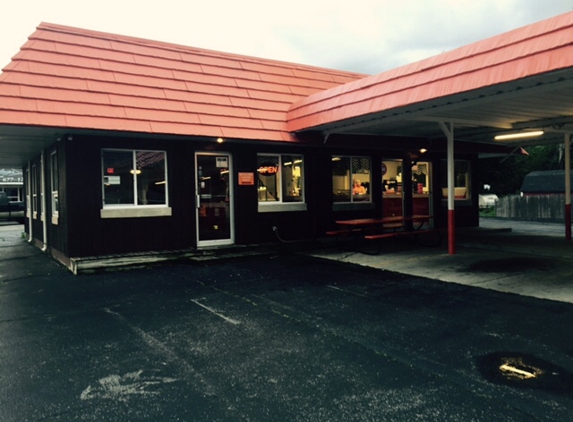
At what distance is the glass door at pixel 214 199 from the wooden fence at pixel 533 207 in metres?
22.4

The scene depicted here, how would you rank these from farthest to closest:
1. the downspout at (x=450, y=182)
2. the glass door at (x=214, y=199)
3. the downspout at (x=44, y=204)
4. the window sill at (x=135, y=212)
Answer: the downspout at (x=44, y=204) → the glass door at (x=214, y=199) → the downspout at (x=450, y=182) → the window sill at (x=135, y=212)

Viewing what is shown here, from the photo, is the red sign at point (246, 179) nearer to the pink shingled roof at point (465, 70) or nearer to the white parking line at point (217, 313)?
the pink shingled roof at point (465, 70)

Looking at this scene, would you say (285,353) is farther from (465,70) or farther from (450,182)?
(450,182)

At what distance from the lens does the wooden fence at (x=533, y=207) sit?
1080 inches

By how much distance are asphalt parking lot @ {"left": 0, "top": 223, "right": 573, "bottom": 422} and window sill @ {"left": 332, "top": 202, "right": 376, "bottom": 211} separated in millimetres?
5883

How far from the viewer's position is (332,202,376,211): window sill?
45.5 ft

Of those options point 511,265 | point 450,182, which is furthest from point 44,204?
point 511,265

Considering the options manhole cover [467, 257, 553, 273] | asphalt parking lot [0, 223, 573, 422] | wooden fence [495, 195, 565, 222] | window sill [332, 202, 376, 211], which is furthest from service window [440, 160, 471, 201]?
wooden fence [495, 195, 565, 222]

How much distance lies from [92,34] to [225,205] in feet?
17.4

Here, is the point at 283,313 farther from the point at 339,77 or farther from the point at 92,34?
the point at 339,77

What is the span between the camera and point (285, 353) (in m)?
4.61

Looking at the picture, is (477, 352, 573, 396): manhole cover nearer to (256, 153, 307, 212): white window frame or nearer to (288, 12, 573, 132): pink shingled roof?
(288, 12, 573, 132): pink shingled roof

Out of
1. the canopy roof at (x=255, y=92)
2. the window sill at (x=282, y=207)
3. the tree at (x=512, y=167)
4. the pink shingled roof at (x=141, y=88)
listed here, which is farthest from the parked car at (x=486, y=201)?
the pink shingled roof at (x=141, y=88)

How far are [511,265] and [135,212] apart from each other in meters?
8.39
